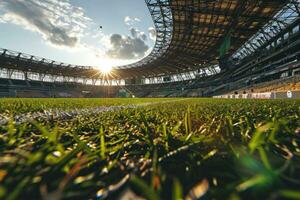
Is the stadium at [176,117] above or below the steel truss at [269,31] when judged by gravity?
below

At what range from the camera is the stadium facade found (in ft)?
94.2

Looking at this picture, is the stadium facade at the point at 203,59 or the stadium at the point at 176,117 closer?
the stadium at the point at 176,117

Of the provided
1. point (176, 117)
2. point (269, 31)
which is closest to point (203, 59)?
point (269, 31)

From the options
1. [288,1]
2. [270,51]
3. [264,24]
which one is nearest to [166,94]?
[270,51]

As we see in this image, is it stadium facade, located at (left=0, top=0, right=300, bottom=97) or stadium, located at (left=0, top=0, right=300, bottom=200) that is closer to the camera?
stadium, located at (left=0, top=0, right=300, bottom=200)

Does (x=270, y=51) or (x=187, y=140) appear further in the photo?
(x=270, y=51)

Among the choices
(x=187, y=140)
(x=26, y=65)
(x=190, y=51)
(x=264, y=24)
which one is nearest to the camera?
(x=187, y=140)

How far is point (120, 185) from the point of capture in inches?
20.6

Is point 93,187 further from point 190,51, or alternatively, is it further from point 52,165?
point 190,51

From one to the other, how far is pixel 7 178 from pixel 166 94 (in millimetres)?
69696

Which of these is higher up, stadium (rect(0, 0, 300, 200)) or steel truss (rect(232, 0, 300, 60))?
steel truss (rect(232, 0, 300, 60))

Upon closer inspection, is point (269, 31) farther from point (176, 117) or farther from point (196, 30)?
point (176, 117)

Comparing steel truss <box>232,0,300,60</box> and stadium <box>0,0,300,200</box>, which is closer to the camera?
stadium <box>0,0,300,200</box>

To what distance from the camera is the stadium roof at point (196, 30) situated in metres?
27.6
